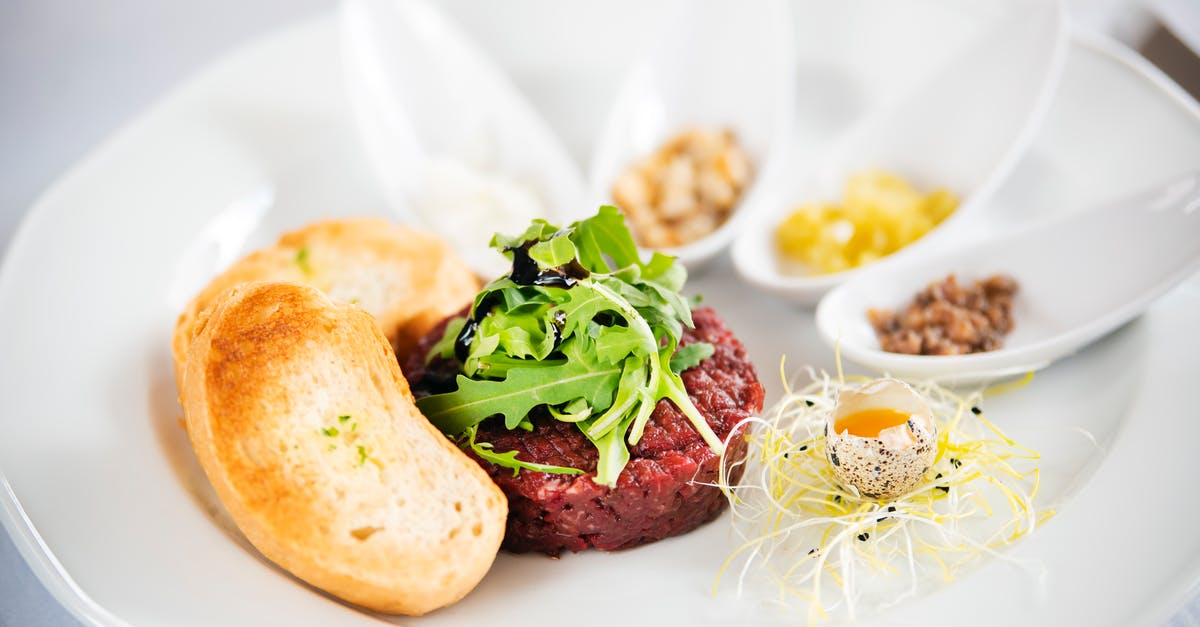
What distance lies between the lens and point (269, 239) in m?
4.44

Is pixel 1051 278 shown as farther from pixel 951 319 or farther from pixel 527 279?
pixel 527 279

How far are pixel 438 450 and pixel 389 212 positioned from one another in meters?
2.07

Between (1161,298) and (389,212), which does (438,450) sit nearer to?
(389,212)

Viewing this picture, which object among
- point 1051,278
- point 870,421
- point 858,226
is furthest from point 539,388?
point 1051,278

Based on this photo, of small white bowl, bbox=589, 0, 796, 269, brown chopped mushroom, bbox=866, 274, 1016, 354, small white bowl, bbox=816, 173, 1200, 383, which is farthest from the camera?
small white bowl, bbox=589, 0, 796, 269

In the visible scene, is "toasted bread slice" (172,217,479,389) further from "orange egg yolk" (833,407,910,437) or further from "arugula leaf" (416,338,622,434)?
"orange egg yolk" (833,407,910,437)

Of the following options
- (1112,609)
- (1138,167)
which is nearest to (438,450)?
(1112,609)

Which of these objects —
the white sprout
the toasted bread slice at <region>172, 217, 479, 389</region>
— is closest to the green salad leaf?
the white sprout

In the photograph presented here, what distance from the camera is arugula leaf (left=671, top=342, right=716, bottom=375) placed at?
3084 millimetres

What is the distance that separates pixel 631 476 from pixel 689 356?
0.48 meters

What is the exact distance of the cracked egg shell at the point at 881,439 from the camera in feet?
9.07

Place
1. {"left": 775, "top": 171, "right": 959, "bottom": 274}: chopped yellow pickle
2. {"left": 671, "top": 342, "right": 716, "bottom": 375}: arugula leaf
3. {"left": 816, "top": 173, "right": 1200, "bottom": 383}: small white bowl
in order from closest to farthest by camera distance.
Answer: {"left": 671, "top": 342, "right": 716, "bottom": 375}: arugula leaf, {"left": 816, "top": 173, "right": 1200, "bottom": 383}: small white bowl, {"left": 775, "top": 171, "right": 959, "bottom": 274}: chopped yellow pickle

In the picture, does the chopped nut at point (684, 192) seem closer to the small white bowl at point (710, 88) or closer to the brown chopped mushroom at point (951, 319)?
the small white bowl at point (710, 88)

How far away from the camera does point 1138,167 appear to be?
158 inches
